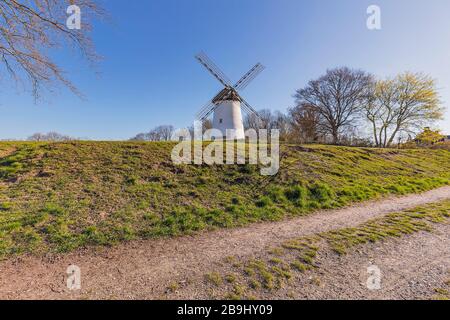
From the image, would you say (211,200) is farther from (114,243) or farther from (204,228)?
(114,243)

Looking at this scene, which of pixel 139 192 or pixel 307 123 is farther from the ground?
pixel 307 123

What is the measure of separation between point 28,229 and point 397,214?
1214 cm

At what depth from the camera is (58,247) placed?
16.3ft

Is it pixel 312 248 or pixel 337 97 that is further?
pixel 337 97

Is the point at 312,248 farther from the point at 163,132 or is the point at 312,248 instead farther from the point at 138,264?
the point at 163,132

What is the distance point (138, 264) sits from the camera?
14.7ft

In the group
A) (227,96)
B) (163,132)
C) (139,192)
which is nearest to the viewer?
(139,192)

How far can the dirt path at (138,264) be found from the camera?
364cm

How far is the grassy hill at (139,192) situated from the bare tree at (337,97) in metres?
26.8

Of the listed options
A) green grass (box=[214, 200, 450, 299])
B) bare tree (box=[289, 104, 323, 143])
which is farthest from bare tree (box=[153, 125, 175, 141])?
green grass (box=[214, 200, 450, 299])

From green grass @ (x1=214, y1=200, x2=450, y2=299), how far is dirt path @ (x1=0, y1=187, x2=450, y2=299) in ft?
1.46

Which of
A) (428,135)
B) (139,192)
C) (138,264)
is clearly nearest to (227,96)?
(139,192)

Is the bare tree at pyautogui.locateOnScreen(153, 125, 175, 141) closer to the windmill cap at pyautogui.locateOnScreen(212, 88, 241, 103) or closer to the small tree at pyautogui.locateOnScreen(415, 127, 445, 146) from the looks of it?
the windmill cap at pyautogui.locateOnScreen(212, 88, 241, 103)

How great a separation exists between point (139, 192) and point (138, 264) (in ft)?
13.8
